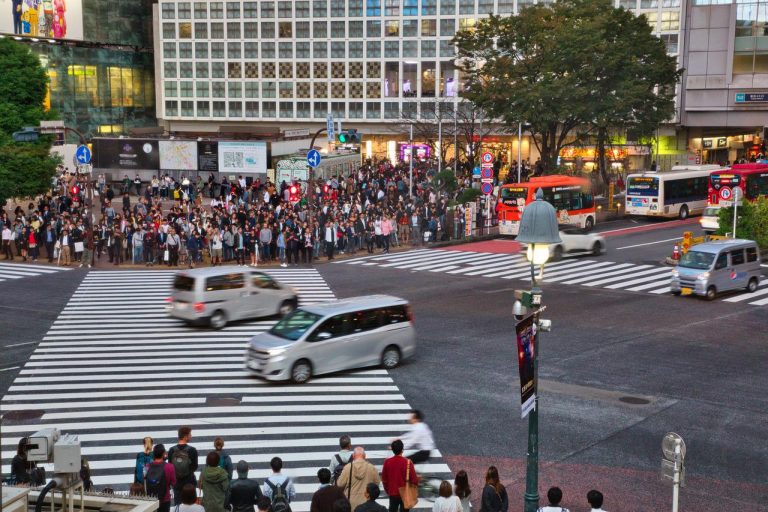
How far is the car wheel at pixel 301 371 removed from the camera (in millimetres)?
22231

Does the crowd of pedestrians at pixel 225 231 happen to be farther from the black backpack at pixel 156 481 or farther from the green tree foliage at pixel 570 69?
the black backpack at pixel 156 481

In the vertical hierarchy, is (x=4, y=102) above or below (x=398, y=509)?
above

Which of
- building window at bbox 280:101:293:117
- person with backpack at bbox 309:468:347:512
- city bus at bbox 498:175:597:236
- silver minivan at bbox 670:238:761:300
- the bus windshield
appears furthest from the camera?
building window at bbox 280:101:293:117

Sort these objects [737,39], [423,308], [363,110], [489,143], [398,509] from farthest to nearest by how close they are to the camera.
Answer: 1. [363,110]
2. [489,143]
3. [737,39]
4. [423,308]
5. [398,509]

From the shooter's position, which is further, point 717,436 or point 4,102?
point 4,102

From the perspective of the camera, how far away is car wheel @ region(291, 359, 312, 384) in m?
22.2

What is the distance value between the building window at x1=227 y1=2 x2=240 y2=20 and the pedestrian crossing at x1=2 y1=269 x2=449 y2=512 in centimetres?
6901

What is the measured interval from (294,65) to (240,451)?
78.6m

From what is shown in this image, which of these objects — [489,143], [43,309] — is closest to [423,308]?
[43,309]

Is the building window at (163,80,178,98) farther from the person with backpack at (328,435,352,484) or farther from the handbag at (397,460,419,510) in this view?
the handbag at (397,460,419,510)

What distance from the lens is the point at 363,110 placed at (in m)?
91.2

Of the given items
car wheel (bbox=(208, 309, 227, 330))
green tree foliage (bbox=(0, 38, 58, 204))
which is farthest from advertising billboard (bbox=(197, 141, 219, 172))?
car wheel (bbox=(208, 309, 227, 330))

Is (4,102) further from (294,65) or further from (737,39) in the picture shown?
(737,39)

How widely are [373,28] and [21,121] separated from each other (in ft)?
147
